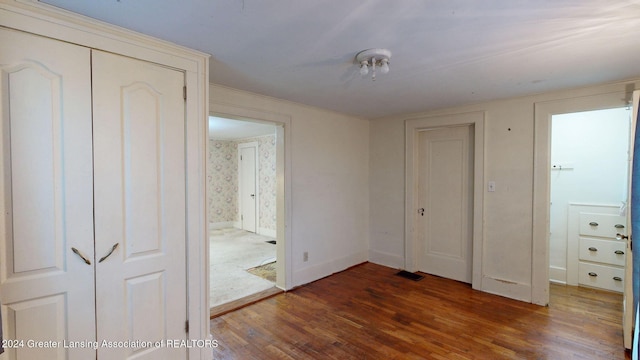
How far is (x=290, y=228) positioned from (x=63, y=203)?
2.28 meters

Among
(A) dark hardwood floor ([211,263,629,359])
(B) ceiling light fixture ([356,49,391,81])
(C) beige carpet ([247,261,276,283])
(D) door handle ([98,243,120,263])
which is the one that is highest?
(B) ceiling light fixture ([356,49,391,81])

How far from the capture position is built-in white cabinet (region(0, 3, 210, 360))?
1446 mm

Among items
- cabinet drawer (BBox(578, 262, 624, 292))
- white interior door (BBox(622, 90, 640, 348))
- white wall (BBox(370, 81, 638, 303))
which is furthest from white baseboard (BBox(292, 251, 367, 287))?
white interior door (BBox(622, 90, 640, 348))

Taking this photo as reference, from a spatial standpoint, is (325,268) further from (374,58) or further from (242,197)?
(242,197)

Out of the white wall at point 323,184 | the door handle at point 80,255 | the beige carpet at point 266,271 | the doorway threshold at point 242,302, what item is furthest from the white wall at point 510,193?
the door handle at point 80,255

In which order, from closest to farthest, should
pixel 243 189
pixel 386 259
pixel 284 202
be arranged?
pixel 284 202, pixel 386 259, pixel 243 189

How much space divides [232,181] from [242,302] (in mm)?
4699

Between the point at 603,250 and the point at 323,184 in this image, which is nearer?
the point at 603,250

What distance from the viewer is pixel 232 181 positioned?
747 cm

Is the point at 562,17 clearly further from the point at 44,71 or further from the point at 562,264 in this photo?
the point at 562,264

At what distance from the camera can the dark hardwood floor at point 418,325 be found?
2312mm

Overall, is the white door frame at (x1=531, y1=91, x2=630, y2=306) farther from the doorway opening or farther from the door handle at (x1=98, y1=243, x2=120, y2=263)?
the door handle at (x1=98, y1=243, x2=120, y2=263)

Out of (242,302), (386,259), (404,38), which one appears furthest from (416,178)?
(242,302)

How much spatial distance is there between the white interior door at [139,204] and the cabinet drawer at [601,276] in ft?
14.6
